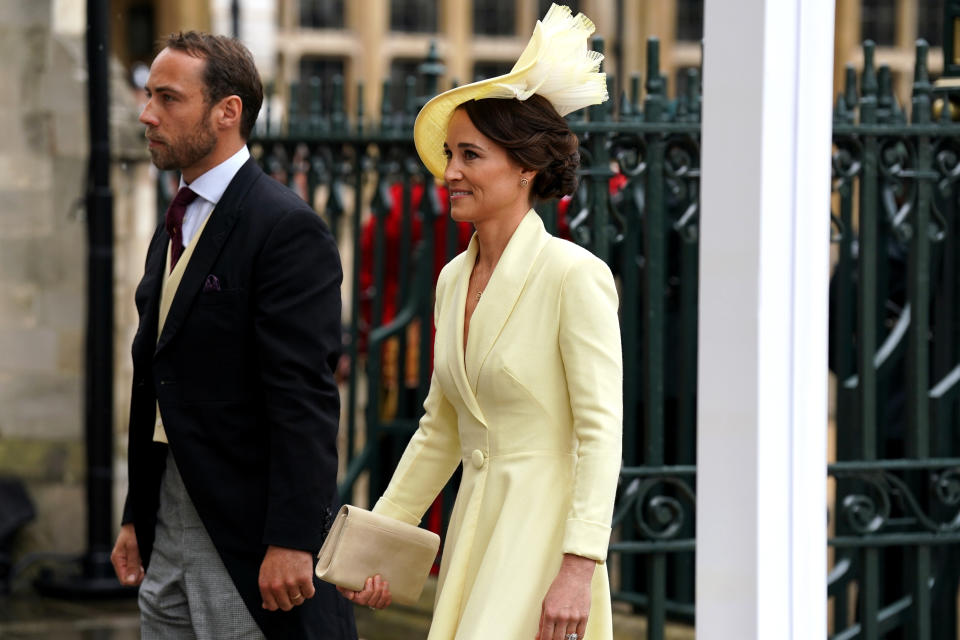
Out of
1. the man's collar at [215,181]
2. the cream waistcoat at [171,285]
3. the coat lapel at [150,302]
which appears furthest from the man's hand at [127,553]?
the man's collar at [215,181]

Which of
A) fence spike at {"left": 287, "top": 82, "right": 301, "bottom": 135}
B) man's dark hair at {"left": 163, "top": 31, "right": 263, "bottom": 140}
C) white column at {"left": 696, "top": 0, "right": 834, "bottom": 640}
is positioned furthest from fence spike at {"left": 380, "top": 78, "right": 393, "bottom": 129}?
white column at {"left": 696, "top": 0, "right": 834, "bottom": 640}

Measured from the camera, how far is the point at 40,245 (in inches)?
312

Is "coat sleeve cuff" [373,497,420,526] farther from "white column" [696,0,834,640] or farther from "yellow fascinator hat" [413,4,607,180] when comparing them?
"white column" [696,0,834,640]

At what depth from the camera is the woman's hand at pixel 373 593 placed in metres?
3.19

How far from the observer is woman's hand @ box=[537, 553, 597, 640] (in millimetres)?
2898

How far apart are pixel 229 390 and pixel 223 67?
2.14 ft

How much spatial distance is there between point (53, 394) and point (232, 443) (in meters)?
4.80

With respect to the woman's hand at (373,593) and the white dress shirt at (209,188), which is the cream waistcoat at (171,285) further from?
the woman's hand at (373,593)

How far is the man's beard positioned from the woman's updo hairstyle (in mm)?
587

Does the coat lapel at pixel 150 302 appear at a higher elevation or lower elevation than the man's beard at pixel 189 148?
lower

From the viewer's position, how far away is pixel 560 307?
306 cm

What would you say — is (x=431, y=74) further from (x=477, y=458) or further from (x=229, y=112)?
(x=477, y=458)

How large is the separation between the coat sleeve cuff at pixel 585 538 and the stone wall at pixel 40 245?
17.4ft

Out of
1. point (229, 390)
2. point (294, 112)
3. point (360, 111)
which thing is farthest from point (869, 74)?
point (229, 390)
